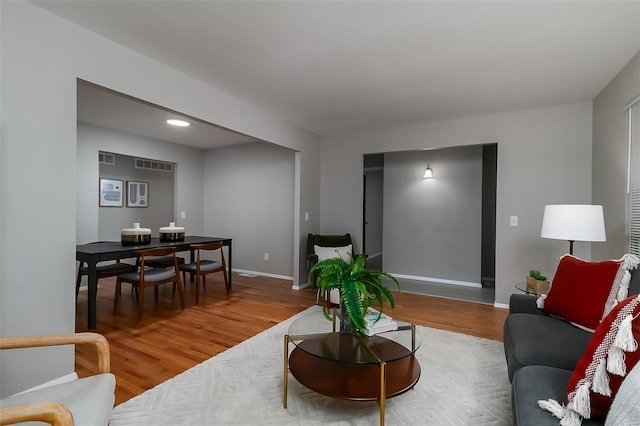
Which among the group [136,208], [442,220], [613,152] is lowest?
[442,220]

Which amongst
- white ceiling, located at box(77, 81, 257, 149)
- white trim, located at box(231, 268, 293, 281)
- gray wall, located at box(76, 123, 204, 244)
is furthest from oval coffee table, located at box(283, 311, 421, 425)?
gray wall, located at box(76, 123, 204, 244)

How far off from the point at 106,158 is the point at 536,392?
607 centimetres

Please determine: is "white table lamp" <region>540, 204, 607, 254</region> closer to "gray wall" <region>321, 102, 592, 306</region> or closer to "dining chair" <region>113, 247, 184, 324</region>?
"gray wall" <region>321, 102, 592, 306</region>

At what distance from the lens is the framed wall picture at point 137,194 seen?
17.7ft

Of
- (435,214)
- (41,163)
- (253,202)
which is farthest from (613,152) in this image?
(253,202)

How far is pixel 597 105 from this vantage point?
10.5 feet

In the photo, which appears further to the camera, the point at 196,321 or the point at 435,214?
the point at 435,214

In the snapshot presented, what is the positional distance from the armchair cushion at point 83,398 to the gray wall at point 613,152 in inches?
144

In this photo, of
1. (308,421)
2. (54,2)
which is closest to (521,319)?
(308,421)

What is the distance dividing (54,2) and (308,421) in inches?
114

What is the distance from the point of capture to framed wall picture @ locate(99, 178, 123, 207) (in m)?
4.98

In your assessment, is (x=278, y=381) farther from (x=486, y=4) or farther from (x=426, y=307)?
(x=486, y=4)

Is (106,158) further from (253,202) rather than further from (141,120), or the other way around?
(253,202)

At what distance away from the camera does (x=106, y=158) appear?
5.05 m
